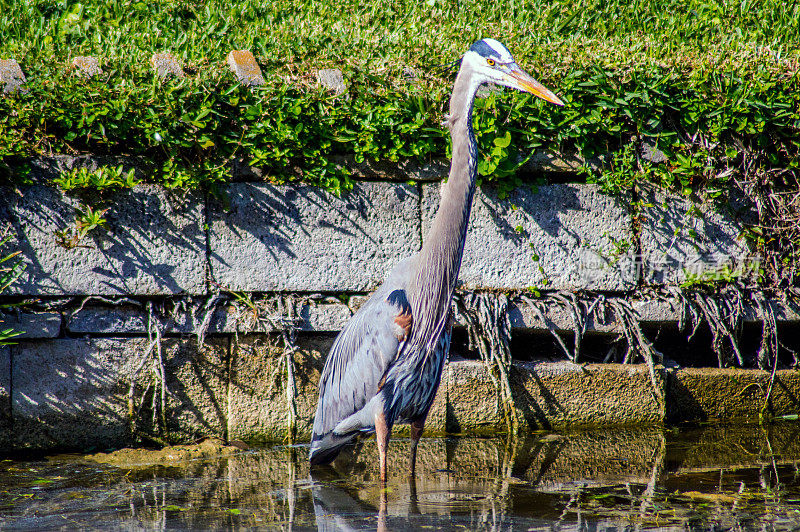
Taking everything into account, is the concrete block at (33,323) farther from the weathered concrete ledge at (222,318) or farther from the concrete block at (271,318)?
the concrete block at (271,318)

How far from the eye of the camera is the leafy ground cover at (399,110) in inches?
157

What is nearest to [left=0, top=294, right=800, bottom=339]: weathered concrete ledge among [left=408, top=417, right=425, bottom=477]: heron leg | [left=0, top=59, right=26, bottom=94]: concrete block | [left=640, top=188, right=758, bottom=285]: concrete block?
[left=640, top=188, right=758, bottom=285]: concrete block

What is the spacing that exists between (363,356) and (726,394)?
2.46 meters

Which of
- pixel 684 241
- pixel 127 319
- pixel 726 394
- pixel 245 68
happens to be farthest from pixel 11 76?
pixel 726 394

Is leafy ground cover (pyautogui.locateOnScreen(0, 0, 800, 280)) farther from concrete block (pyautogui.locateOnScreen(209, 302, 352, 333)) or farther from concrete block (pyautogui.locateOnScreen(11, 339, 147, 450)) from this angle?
concrete block (pyautogui.locateOnScreen(11, 339, 147, 450))

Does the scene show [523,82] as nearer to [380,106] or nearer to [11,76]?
[380,106]

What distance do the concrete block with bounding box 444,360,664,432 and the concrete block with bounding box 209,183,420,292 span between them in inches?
32.8

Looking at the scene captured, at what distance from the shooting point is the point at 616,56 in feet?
15.2

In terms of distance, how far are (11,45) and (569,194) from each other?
388 cm

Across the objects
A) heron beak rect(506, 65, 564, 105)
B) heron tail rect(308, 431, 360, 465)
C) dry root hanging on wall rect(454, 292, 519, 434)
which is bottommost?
heron tail rect(308, 431, 360, 465)

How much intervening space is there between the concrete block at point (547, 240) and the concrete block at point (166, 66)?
1648 millimetres

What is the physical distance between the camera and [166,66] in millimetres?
4242

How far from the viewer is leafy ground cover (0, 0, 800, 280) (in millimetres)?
3984

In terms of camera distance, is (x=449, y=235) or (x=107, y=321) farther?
(x=107, y=321)
